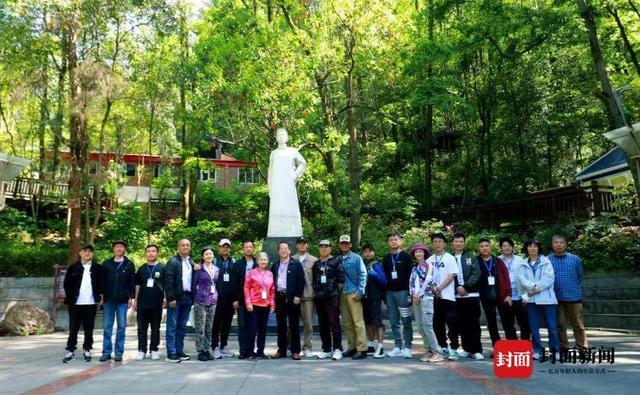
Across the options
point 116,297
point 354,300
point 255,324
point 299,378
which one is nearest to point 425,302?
point 354,300

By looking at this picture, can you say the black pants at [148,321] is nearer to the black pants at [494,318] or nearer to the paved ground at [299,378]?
the paved ground at [299,378]

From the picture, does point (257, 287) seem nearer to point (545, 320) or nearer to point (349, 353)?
point (349, 353)

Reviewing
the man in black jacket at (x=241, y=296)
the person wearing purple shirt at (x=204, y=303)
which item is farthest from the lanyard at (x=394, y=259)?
the person wearing purple shirt at (x=204, y=303)

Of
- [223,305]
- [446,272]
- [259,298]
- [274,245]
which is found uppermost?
[274,245]

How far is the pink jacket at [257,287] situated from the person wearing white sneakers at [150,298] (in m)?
1.28

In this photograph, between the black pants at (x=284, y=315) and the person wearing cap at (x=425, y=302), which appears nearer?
the person wearing cap at (x=425, y=302)

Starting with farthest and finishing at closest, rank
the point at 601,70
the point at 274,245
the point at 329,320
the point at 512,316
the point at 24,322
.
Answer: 1. the point at 601,70
2. the point at 24,322
3. the point at 274,245
4. the point at 329,320
5. the point at 512,316

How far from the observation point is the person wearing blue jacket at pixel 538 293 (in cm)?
698

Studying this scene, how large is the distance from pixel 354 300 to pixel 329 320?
47 centimetres

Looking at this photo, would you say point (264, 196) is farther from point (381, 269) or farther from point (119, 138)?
point (381, 269)

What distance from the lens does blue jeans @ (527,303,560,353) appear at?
22.9 ft

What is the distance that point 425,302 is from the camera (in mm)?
6980

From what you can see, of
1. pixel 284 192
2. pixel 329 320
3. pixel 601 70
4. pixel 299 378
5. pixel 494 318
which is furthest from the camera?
pixel 601 70

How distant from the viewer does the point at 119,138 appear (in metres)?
18.1
